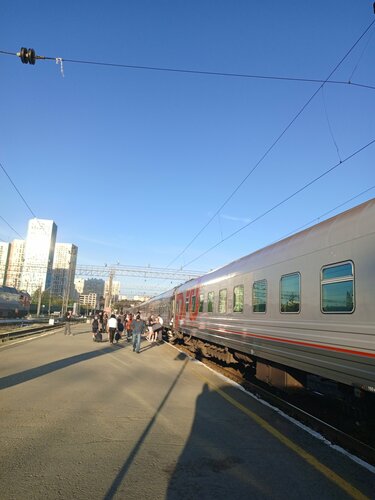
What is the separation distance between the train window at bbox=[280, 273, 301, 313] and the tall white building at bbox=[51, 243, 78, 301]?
145 ft

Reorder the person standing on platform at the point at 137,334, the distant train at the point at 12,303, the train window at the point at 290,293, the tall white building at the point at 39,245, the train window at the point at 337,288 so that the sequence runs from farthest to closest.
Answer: the distant train at the point at 12,303, the tall white building at the point at 39,245, the person standing on platform at the point at 137,334, the train window at the point at 290,293, the train window at the point at 337,288

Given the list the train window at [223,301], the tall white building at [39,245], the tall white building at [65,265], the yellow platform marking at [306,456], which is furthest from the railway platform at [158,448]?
the tall white building at [65,265]

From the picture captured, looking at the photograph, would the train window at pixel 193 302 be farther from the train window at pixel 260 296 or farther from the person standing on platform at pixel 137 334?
the train window at pixel 260 296

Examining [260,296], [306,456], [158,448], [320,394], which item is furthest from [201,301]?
[306,456]

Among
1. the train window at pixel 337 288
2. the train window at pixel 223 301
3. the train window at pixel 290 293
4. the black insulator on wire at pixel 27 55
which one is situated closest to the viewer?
the train window at pixel 337 288

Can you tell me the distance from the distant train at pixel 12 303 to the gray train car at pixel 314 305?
139ft

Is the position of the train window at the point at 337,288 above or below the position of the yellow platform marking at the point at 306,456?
above

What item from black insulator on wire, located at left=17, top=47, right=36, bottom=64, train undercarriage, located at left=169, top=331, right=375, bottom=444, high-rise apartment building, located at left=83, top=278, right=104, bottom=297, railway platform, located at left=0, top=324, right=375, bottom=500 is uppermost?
high-rise apartment building, located at left=83, top=278, right=104, bottom=297

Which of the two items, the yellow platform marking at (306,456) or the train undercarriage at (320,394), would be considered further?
the train undercarriage at (320,394)

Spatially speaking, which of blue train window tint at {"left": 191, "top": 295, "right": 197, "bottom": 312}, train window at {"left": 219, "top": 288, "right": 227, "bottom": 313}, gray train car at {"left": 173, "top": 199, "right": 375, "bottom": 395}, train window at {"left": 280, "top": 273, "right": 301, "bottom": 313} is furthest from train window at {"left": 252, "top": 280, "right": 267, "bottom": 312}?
blue train window tint at {"left": 191, "top": 295, "right": 197, "bottom": 312}

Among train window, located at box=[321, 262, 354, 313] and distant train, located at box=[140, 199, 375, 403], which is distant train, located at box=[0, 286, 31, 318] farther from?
train window, located at box=[321, 262, 354, 313]

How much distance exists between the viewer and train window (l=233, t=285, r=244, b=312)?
10445 millimetres

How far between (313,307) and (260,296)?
237 cm

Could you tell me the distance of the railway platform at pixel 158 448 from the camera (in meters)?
4.01
